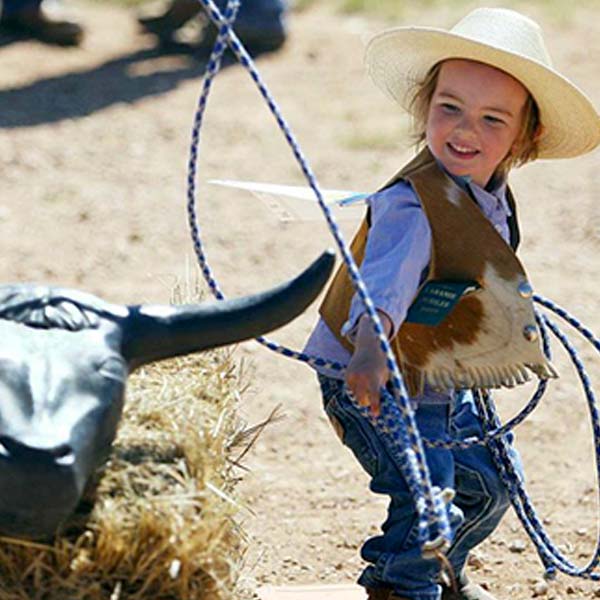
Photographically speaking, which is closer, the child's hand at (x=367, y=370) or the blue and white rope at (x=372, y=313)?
the blue and white rope at (x=372, y=313)

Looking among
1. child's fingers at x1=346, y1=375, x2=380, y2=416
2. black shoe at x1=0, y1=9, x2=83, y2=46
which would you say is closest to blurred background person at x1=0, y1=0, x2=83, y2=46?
black shoe at x1=0, y1=9, x2=83, y2=46

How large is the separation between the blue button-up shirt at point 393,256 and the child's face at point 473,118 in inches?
2.4

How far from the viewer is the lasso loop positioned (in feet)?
10.4

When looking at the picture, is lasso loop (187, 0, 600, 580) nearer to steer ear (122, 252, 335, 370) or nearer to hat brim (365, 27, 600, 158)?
steer ear (122, 252, 335, 370)

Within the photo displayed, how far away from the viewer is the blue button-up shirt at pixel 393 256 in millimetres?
3641

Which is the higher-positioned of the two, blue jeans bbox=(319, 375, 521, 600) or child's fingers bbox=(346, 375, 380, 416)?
child's fingers bbox=(346, 375, 380, 416)

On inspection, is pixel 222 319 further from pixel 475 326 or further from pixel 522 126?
pixel 522 126

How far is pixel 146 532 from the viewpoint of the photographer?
9.66 feet

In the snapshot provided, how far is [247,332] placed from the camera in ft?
10.0

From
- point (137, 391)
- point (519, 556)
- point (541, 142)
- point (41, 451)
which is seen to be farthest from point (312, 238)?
point (41, 451)

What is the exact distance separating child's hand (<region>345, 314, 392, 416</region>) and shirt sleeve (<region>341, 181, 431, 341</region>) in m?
0.09

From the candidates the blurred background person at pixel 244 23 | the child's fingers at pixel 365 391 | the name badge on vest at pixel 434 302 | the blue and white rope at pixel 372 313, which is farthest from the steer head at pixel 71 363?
Answer: the blurred background person at pixel 244 23

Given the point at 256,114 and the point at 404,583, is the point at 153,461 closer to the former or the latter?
the point at 404,583

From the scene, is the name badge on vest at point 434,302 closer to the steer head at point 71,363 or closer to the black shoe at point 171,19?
the steer head at point 71,363
